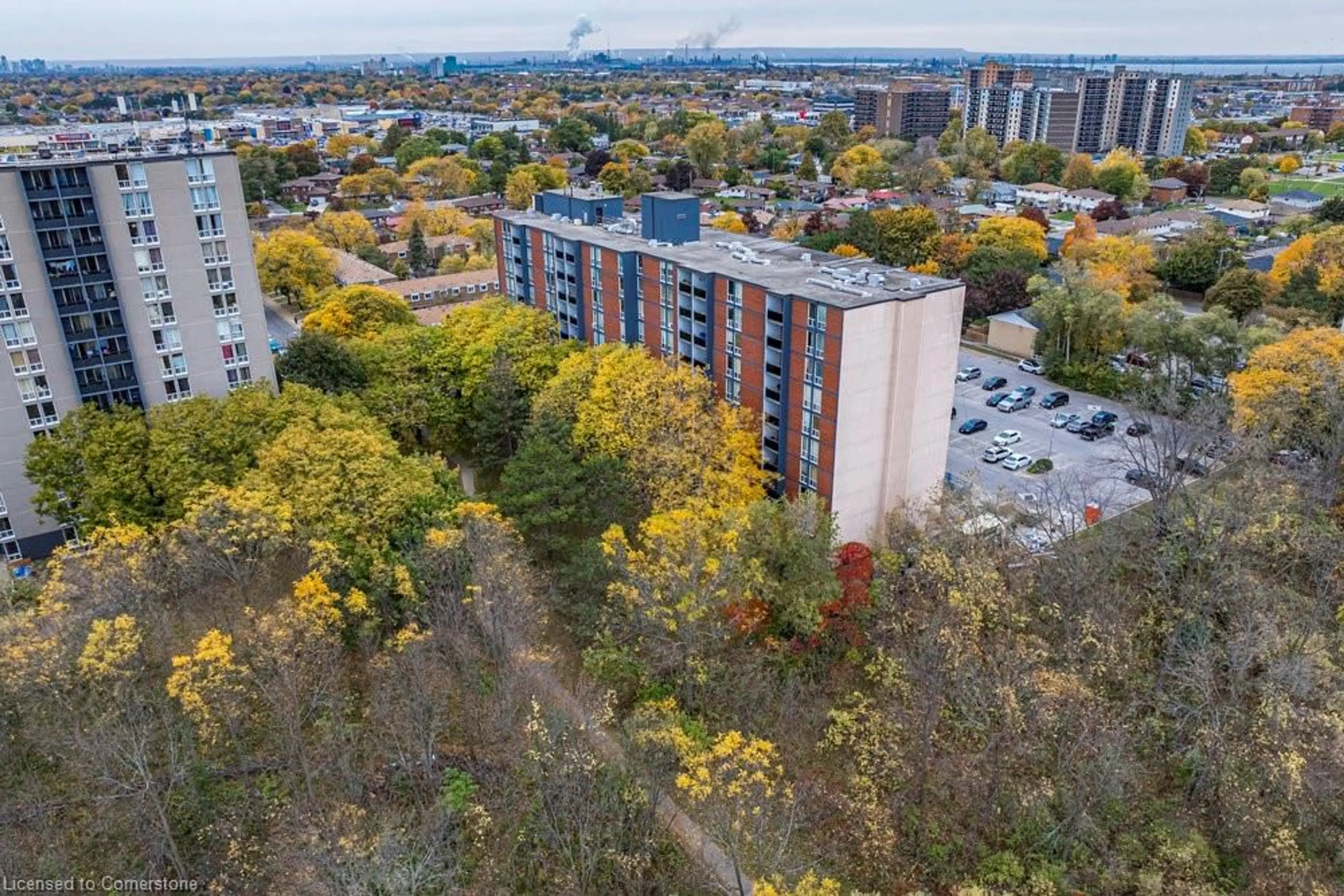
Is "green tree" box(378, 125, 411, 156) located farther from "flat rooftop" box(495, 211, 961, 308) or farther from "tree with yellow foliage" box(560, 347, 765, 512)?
"tree with yellow foliage" box(560, 347, 765, 512)

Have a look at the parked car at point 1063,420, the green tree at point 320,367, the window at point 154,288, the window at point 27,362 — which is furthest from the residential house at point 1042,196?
the window at point 27,362

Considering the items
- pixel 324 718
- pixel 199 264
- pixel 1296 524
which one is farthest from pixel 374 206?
pixel 1296 524

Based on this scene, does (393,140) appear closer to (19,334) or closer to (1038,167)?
(1038,167)

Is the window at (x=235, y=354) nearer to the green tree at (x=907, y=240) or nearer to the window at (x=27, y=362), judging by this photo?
the window at (x=27, y=362)

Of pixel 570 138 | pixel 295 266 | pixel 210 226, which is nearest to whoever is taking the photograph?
pixel 210 226

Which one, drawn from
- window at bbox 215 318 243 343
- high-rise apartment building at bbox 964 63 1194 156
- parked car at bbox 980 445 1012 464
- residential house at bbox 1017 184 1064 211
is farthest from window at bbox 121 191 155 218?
high-rise apartment building at bbox 964 63 1194 156

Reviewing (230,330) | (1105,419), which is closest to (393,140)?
(230,330)
